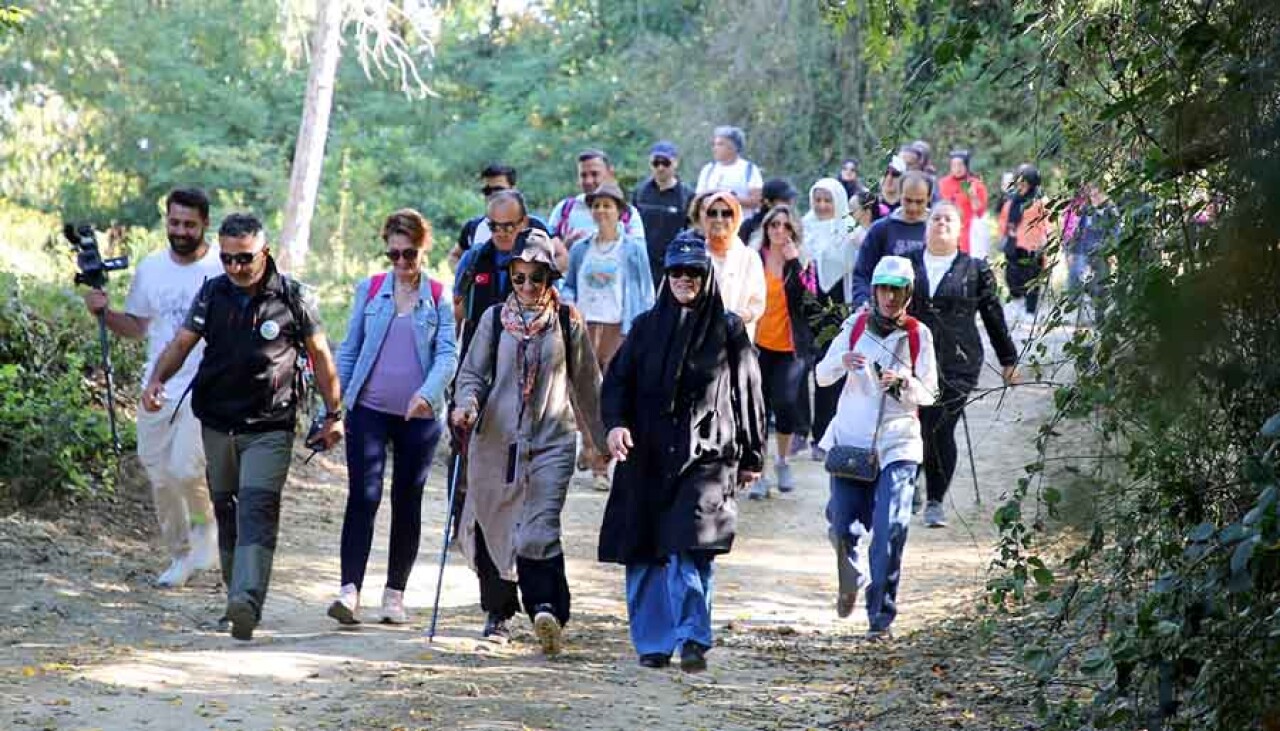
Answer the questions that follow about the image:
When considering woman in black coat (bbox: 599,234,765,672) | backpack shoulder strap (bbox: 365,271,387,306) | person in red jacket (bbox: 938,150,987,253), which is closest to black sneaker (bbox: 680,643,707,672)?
woman in black coat (bbox: 599,234,765,672)

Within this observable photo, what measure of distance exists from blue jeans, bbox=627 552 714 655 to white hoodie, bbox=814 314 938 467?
1308 millimetres

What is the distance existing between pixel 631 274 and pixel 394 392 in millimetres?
3679

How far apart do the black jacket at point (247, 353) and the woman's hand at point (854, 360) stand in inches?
102

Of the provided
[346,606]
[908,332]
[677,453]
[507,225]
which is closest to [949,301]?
[908,332]

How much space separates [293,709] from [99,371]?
5.94 m

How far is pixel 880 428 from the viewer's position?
996 cm

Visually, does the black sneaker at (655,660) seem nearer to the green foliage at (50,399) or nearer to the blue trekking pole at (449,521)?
the blue trekking pole at (449,521)

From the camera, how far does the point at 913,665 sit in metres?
9.30

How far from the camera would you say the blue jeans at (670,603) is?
895 centimetres

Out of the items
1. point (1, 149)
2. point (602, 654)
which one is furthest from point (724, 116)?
point (602, 654)

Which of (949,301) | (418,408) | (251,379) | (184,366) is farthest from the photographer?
(949,301)

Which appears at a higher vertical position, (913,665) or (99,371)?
(99,371)

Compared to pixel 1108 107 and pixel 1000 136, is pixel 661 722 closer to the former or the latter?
pixel 1108 107

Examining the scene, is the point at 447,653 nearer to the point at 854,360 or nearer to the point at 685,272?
the point at 685,272
